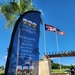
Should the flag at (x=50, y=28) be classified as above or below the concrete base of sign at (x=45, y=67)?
above

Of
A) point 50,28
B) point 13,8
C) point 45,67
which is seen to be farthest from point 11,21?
point 45,67

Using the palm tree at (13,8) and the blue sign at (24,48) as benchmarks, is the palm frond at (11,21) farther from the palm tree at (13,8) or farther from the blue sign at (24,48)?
the blue sign at (24,48)

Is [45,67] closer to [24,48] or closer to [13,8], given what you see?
[24,48]

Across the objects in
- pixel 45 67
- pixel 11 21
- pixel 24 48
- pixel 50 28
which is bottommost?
pixel 45 67

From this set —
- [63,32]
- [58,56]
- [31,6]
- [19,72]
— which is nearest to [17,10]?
[31,6]

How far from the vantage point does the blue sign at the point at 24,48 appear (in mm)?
9164

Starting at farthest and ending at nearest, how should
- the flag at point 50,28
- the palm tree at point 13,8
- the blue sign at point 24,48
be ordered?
the flag at point 50,28 → the palm tree at point 13,8 → the blue sign at point 24,48

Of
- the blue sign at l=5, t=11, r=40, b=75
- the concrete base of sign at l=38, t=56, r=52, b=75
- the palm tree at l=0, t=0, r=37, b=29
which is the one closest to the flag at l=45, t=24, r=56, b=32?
the palm tree at l=0, t=0, r=37, b=29

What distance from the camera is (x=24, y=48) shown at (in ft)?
31.3

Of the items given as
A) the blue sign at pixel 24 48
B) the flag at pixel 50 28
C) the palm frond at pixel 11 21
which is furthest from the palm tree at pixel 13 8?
the blue sign at pixel 24 48

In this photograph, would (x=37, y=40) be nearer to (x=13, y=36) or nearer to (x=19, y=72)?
(x=13, y=36)

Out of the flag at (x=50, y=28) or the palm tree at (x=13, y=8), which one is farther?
the flag at (x=50, y=28)

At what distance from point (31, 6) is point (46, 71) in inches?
372

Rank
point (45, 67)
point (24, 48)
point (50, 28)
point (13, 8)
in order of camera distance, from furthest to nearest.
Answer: point (50, 28) → point (13, 8) → point (45, 67) → point (24, 48)
